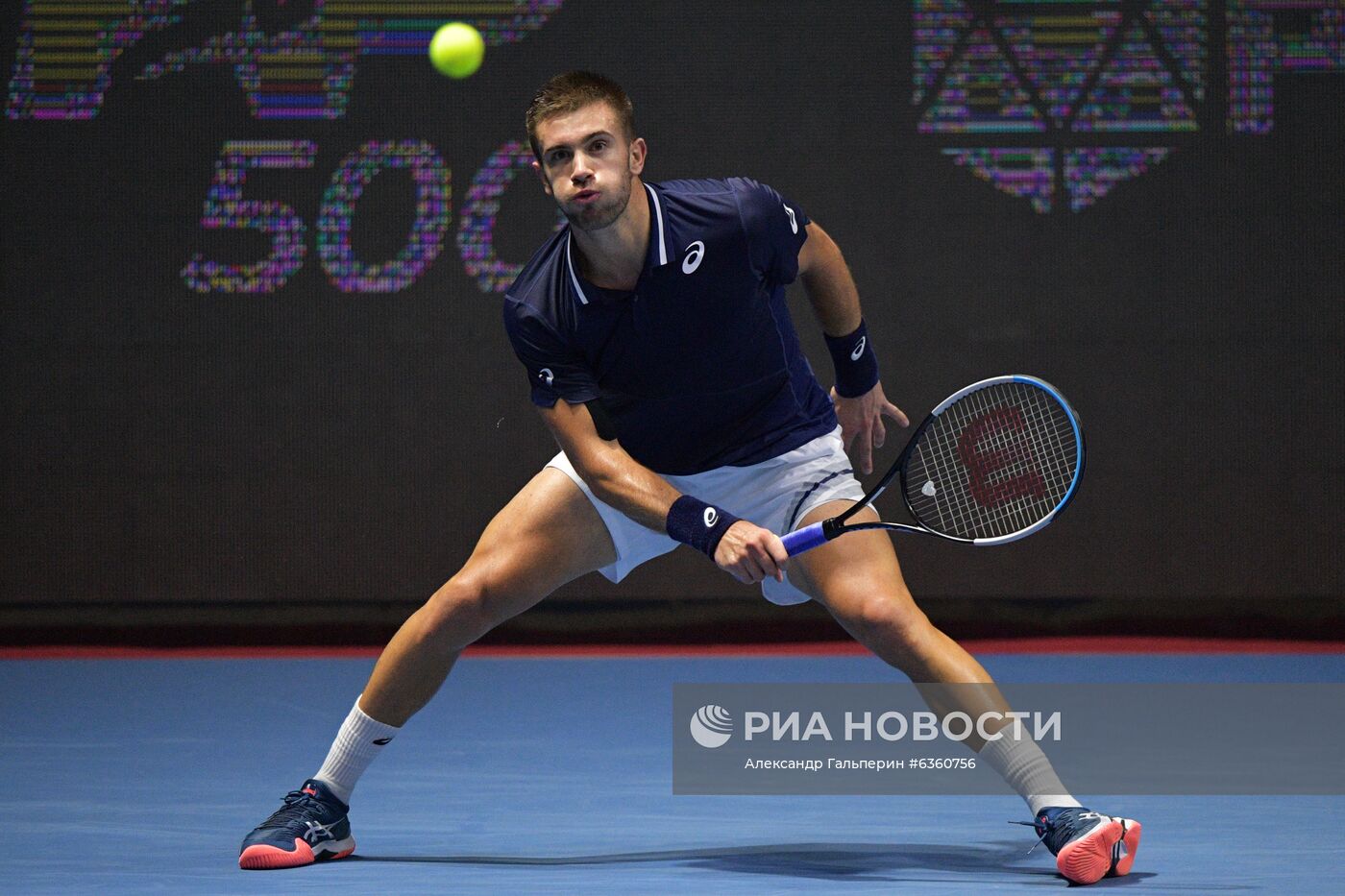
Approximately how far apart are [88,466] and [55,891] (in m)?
4.03

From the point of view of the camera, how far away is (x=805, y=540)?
3.11 m

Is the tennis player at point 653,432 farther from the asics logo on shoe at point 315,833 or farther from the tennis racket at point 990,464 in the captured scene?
the tennis racket at point 990,464

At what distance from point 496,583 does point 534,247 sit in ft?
11.6

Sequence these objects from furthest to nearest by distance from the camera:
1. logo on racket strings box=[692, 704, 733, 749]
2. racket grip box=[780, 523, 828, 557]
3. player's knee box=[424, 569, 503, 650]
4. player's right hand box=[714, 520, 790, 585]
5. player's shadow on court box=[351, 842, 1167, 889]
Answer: logo on racket strings box=[692, 704, 733, 749]
player's knee box=[424, 569, 503, 650]
player's shadow on court box=[351, 842, 1167, 889]
racket grip box=[780, 523, 828, 557]
player's right hand box=[714, 520, 790, 585]

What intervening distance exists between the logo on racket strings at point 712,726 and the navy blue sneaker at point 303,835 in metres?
1.58

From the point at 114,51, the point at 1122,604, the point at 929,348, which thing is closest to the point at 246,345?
the point at 114,51

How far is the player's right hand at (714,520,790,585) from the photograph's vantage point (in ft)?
9.80

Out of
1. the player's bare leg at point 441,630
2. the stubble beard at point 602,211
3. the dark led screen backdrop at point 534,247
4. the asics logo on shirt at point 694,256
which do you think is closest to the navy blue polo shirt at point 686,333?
the asics logo on shirt at point 694,256

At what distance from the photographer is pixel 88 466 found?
689cm

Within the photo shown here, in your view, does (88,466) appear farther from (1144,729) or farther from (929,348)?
(1144,729)

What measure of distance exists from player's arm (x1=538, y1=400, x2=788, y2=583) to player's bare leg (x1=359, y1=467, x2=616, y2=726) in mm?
127

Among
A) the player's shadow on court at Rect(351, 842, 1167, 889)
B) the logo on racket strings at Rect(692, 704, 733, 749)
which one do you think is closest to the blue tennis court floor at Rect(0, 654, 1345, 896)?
the player's shadow on court at Rect(351, 842, 1167, 889)

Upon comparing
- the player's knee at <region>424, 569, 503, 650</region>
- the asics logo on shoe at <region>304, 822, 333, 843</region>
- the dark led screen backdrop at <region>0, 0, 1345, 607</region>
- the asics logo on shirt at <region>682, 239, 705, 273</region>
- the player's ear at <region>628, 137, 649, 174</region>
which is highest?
the dark led screen backdrop at <region>0, 0, 1345, 607</region>

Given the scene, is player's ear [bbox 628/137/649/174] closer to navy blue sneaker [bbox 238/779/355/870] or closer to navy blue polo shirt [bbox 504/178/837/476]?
navy blue polo shirt [bbox 504/178/837/476]
